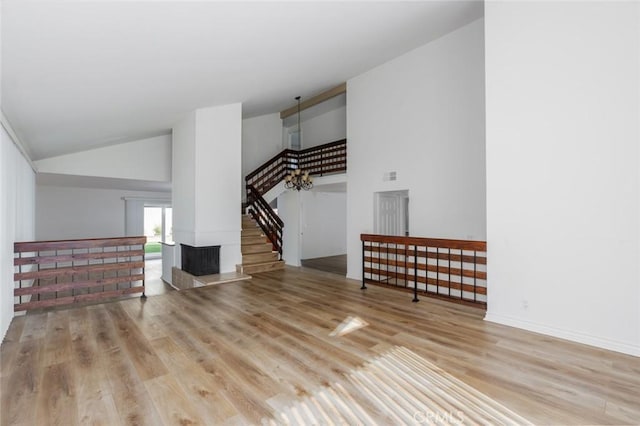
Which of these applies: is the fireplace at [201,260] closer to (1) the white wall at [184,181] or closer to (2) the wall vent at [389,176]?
(1) the white wall at [184,181]

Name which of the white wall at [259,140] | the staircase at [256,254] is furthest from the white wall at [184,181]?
the white wall at [259,140]

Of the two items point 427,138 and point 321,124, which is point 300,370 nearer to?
point 427,138

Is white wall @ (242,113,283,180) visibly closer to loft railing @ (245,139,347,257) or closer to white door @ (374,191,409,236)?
loft railing @ (245,139,347,257)

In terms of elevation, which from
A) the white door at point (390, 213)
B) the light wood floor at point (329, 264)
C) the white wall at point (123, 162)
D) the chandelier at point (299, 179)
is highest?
the white wall at point (123, 162)

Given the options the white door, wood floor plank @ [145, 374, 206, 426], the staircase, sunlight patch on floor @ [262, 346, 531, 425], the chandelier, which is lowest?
sunlight patch on floor @ [262, 346, 531, 425]

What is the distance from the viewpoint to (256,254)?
7.46 metres

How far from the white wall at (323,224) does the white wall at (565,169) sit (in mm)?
5966

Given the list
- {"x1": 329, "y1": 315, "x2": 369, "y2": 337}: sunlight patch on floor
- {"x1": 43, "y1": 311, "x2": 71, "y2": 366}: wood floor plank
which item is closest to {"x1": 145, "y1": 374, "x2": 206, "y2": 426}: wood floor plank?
{"x1": 43, "y1": 311, "x2": 71, "y2": 366}: wood floor plank

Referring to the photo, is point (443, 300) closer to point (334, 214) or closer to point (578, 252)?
Answer: point (578, 252)

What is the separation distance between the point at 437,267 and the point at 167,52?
4.44m

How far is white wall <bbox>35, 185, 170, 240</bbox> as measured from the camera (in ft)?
28.9

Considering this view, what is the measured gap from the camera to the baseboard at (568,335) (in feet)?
9.61

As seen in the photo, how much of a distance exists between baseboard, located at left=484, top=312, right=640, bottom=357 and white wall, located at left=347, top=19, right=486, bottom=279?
1430 millimetres

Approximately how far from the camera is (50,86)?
3.28 m
